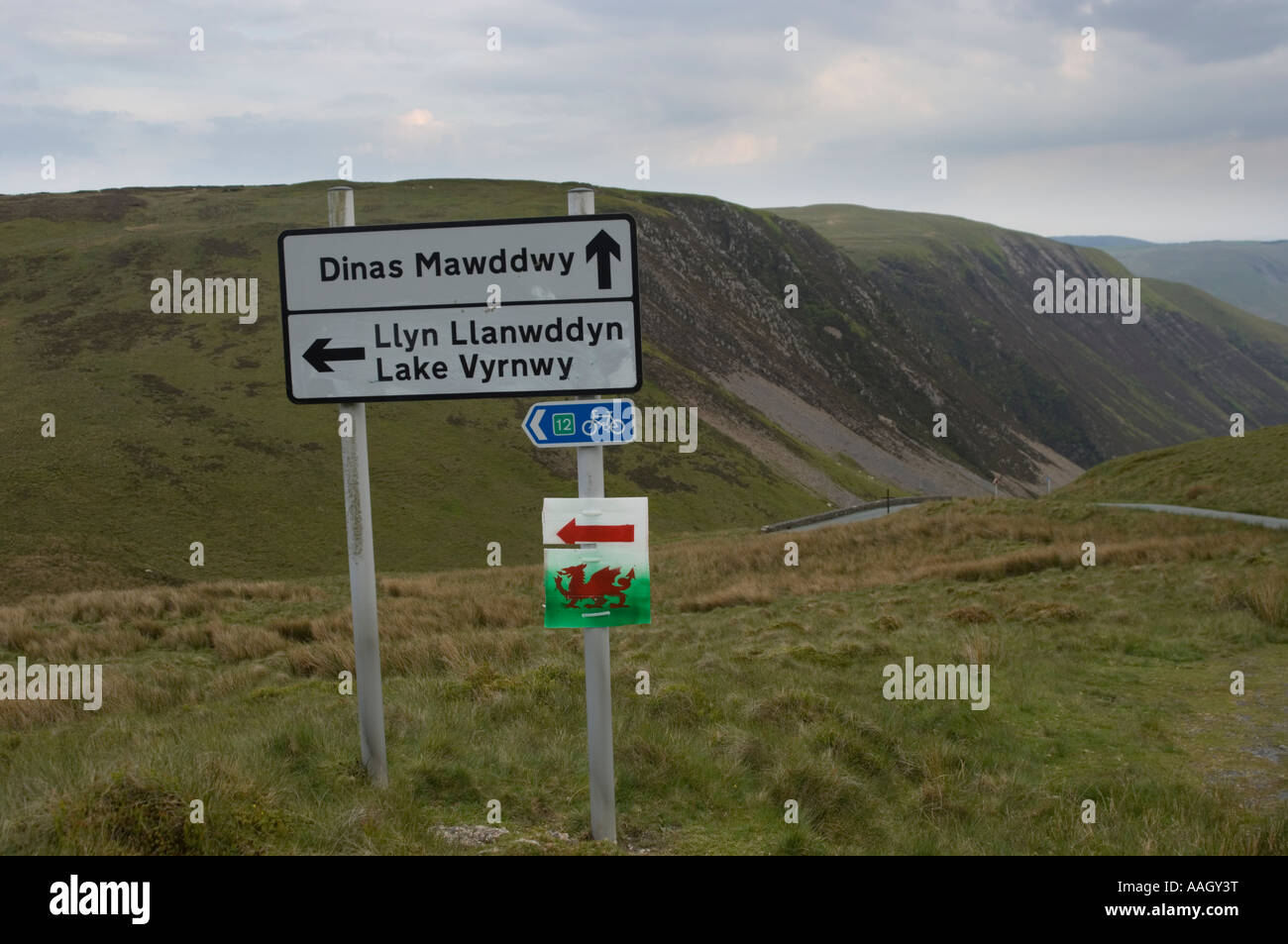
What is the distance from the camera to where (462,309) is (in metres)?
5.95

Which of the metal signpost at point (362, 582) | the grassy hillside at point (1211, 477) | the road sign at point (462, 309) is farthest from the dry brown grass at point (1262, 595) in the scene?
the grassy hillside at point (1211, 477)

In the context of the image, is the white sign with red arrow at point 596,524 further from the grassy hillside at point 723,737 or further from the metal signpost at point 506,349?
the grassy hillside at point 723,737

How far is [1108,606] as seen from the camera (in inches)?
615

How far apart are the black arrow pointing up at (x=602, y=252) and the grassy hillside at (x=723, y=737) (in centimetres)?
330

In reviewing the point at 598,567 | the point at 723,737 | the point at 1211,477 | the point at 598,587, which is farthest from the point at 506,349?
the point at 1211,477

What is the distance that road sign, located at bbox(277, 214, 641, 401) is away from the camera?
5672 mm

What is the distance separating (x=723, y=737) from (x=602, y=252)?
415cm

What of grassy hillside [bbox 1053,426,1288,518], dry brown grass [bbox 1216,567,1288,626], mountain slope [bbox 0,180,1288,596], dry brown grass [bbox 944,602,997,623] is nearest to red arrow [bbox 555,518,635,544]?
dry brown grass [bbox 944,602,997,623]

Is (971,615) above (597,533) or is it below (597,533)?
below

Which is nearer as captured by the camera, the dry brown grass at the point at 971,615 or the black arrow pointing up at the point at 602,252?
the black arrow pointing up at the point at 602,252

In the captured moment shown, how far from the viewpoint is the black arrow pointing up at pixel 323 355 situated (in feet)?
20.1

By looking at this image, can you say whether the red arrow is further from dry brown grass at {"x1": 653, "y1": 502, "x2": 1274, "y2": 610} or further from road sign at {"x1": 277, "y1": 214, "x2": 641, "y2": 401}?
dry brown grass at {"x1": 653, "y1": 502, "x2": 1274, "y2": 610}

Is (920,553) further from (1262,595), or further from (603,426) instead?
(603,426)
